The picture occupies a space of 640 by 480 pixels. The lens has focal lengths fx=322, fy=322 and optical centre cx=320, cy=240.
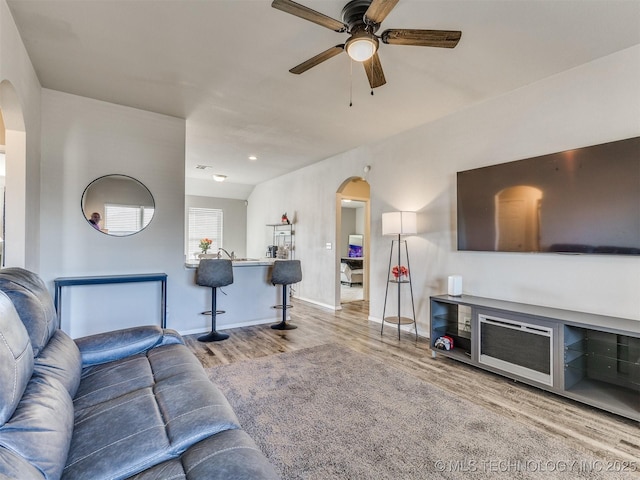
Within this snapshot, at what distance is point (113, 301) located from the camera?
12.6ft

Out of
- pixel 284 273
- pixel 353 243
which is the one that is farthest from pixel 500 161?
pixel 353 243

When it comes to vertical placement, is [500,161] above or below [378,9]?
below

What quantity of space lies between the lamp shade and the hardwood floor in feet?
4.57

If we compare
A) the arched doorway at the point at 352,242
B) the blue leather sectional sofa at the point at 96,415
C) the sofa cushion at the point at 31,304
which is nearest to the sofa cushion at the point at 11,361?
the blue leather sectional sofa at the point at 96,415

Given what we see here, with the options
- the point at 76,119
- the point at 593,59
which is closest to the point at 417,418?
the point at 593,59

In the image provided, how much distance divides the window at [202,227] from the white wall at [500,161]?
4.33 metres

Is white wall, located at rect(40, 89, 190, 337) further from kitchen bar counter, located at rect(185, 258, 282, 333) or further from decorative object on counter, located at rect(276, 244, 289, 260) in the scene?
decorative object on counter, located at rect(276, 244, 289, 260)

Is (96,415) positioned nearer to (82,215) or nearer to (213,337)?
(213,337)

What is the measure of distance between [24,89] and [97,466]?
3074 millimetres

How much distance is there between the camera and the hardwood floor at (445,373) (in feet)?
6.92

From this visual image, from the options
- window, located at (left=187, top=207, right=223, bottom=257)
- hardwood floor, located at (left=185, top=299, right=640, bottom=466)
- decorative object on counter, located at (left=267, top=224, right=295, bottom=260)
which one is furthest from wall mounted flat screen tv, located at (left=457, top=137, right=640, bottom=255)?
window, located at (left=187, top=207, right=223, bottom=257)

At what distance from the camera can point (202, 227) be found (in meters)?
8.98

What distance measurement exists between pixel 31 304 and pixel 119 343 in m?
0.73

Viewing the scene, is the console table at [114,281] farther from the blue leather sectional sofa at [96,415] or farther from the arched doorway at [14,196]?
the blue leather sectional sofa at [96,415]
